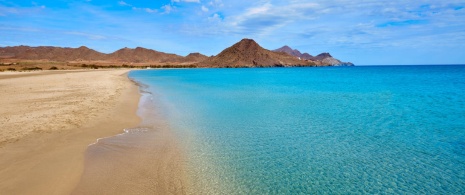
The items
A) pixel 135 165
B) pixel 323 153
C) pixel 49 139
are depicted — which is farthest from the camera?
pixel 49 139

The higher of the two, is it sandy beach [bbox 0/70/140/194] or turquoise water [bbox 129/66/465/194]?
sandy beach [bbox 0/70/140/194]

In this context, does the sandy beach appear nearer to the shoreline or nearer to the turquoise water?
the shoreline

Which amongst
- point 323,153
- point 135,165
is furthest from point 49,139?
point 323,153

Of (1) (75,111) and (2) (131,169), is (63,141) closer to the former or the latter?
(2) (131,169)

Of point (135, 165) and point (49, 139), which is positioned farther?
point (49, 139)

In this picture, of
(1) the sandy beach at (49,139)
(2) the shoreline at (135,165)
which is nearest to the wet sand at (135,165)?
(2) the shoreline at (135,165)

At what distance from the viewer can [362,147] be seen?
368 inches

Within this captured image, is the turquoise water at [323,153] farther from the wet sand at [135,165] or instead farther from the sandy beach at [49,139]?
the sandy beach at [49,139]

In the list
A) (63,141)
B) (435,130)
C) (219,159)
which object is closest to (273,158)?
(219,159)

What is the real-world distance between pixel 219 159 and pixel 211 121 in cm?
562

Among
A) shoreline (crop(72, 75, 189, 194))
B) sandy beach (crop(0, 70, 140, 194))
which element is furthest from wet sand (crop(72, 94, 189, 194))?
sandy beach (crop(0, 70, 140, 194))

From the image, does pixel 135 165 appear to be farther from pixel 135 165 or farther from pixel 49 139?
pixel 49 139

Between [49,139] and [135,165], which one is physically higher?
[49,139]

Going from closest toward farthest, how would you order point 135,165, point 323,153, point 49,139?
1. point 135,165
2. point 323,153
3. point 49,139
